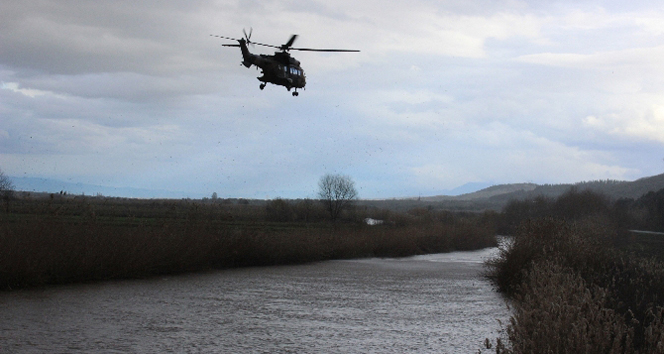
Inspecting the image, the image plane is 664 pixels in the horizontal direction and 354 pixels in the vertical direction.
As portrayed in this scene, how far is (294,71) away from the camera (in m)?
29.4

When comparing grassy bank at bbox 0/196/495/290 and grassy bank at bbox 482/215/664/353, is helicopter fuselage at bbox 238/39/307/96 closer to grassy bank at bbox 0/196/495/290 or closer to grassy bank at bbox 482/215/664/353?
grassy bank at bbox 0/196/495/290

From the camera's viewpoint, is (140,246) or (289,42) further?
(289,42)

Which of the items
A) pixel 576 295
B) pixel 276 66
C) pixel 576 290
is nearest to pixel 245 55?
pixel 276 66

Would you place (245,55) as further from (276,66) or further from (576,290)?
(576,290)

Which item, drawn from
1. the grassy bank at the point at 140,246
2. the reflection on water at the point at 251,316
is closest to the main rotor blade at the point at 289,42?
the grassy bank at the point at 140,246

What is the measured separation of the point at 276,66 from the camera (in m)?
28.1

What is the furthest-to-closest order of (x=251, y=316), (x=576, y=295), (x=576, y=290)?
(x=251, y=316), (x=576, y=290), (x=576, y=295)

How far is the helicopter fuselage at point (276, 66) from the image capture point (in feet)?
88.7

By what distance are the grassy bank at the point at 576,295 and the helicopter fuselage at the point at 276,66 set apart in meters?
12.8

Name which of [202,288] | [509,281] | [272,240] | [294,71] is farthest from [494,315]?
[272,240]

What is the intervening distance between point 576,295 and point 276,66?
825 inches

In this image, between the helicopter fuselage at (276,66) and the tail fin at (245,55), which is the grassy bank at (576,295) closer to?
the helicopter fuselage at (276,66)

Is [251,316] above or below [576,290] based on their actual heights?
below

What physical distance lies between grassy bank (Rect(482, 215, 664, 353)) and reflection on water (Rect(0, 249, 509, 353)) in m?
2.00
